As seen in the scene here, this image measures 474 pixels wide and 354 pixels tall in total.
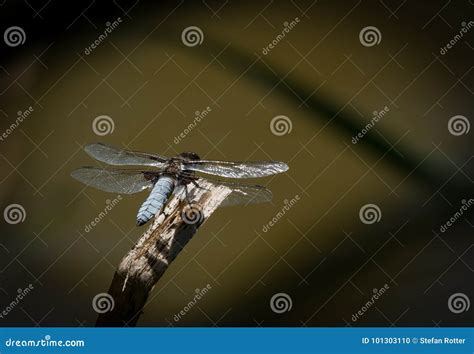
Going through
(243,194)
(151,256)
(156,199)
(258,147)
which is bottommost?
(151,256)

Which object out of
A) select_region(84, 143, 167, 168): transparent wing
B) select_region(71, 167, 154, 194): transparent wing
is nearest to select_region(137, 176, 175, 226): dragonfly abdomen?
select_region(71, 167, 154, 194): transparent wing

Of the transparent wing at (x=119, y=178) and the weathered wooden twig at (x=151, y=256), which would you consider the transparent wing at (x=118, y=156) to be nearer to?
the transparent wing at (x=119, y=178)

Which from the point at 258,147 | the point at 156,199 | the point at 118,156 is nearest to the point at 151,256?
the point at 156,199

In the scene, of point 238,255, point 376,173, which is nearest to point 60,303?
point 238,255

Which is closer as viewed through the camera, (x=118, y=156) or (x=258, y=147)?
(x=118, y=156)

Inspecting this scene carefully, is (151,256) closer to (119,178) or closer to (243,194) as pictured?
(243,194)

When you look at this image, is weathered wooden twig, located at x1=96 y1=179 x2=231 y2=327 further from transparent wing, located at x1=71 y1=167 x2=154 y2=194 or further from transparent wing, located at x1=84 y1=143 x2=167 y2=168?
transparent wing, located at x1=84 y1=143 x2=167 y2=168

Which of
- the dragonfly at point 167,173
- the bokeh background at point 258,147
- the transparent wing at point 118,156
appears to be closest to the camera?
the dragonfly at point 167,173

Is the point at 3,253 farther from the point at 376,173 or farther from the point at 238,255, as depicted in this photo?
the point at 376,173

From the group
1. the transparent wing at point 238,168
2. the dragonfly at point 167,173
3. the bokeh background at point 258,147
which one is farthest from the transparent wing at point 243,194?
the bokeh background at point 258,147
